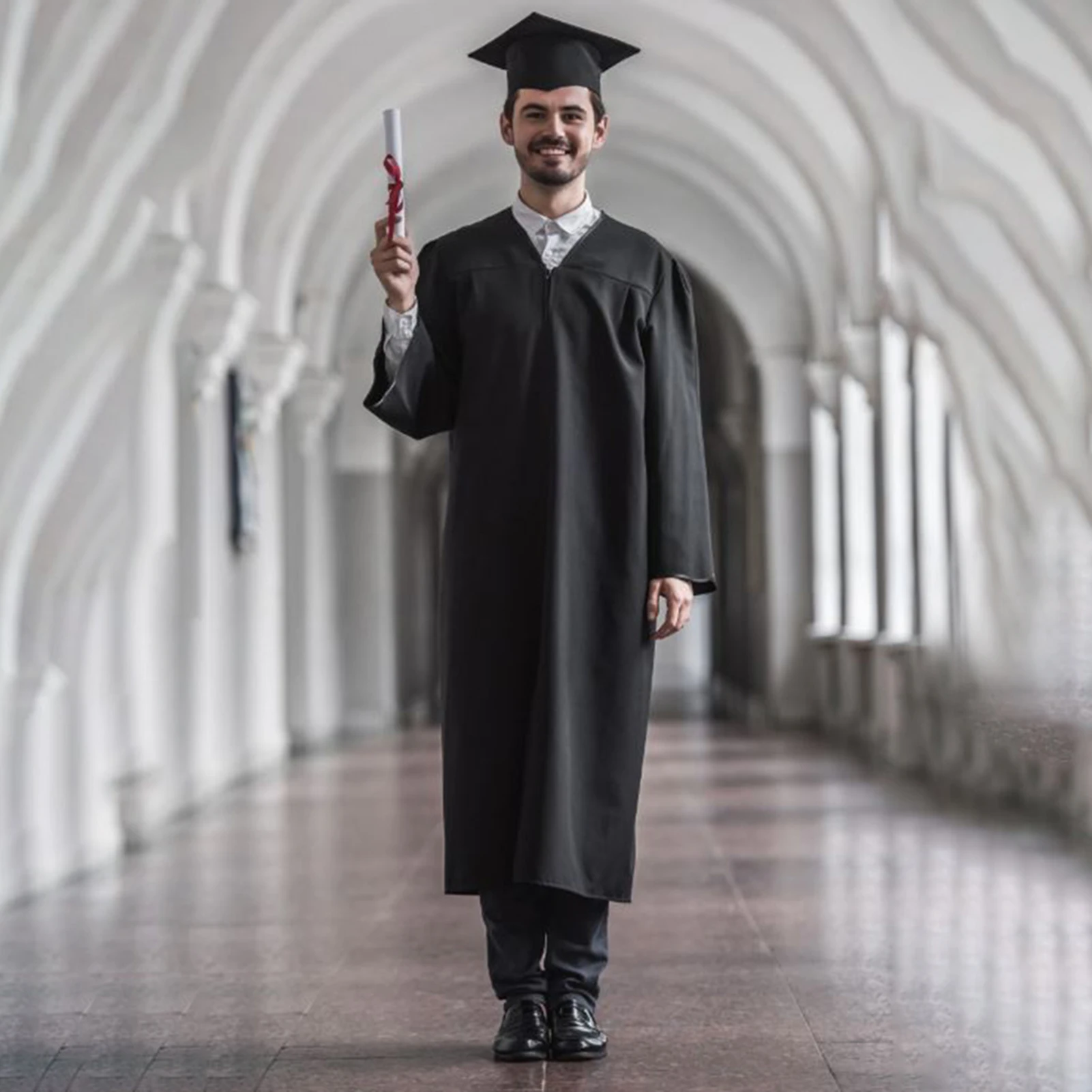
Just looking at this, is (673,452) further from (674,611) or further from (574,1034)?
(574,1034)

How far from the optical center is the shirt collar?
4.61 meters

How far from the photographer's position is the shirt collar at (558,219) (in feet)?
15.1

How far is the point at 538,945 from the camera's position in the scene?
4574 mm

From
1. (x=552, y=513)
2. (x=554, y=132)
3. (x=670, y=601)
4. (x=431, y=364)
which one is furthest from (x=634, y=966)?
(x=554, y=132)

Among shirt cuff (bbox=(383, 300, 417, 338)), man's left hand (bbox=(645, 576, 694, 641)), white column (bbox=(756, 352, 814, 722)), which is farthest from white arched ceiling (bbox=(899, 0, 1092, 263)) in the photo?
white column (bbox=(756, 352, 814, 722))

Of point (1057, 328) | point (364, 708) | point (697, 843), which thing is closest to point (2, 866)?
point (697, 843)

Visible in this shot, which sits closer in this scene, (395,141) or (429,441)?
(395,141)

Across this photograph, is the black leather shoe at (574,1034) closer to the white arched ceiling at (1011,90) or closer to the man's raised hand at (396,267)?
the man's raised hand at (396,267)

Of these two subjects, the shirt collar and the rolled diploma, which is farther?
the shirt collar

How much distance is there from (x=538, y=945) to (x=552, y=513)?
0.89 metres

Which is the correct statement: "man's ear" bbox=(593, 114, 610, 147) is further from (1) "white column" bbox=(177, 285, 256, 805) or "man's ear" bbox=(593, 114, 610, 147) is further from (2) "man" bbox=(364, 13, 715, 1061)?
(1) "white column" bbox=(177, 285, 256, 805)

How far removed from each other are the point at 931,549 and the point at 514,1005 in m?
10.4

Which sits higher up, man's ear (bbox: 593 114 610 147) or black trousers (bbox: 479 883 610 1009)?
man's ear (bbox: 593 114 610 147)

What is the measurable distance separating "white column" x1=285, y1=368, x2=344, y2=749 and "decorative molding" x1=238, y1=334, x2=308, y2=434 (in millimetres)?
2555
